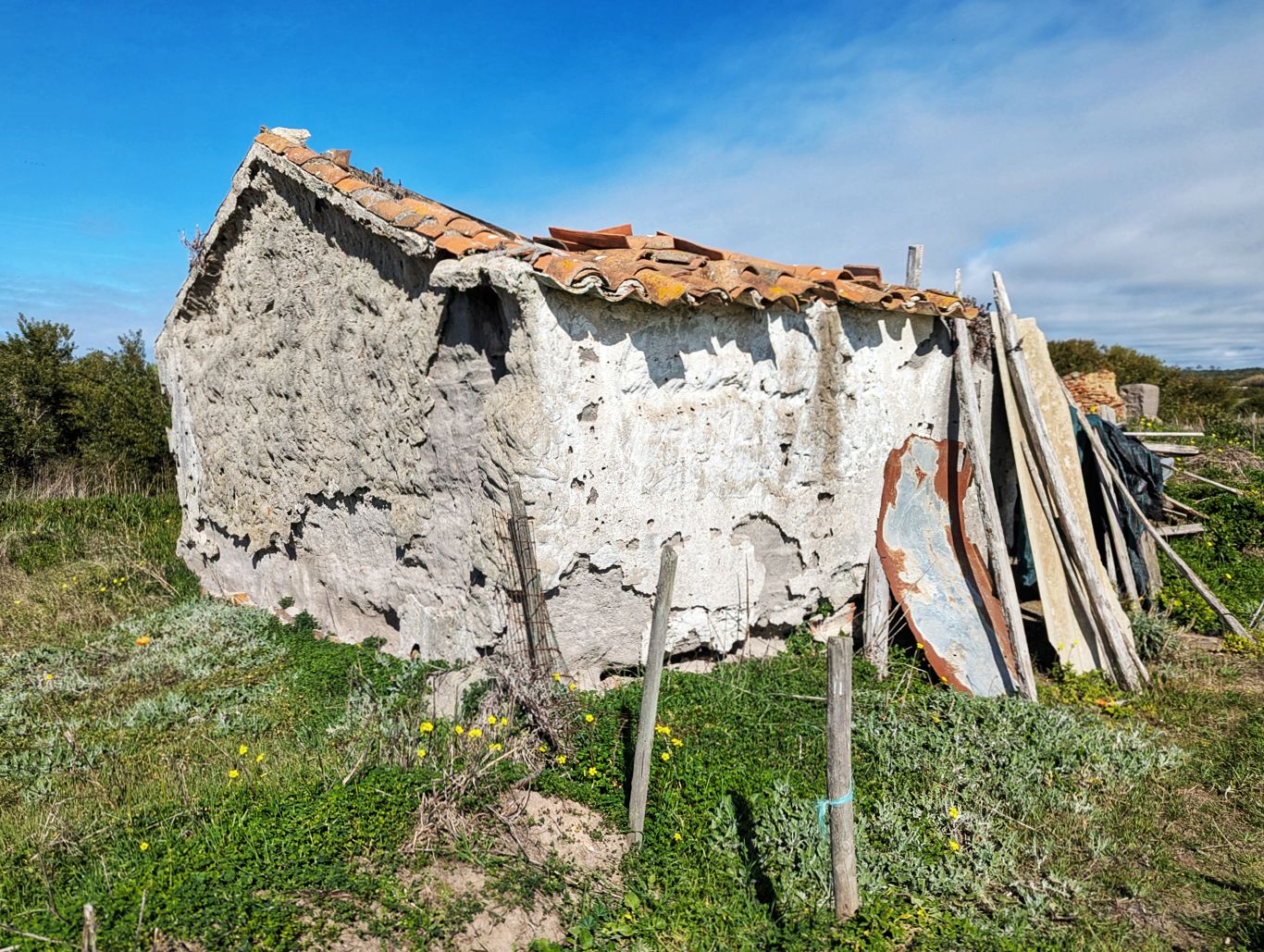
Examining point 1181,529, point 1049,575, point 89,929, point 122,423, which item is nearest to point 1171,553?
point 1049,575

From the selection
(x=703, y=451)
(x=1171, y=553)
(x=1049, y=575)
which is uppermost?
(x=703, y=451)

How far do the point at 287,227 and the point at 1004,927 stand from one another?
6.11 metres

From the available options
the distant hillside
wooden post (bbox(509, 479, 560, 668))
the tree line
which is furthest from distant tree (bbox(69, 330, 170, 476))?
the distant hillside

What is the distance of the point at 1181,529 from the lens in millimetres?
7984

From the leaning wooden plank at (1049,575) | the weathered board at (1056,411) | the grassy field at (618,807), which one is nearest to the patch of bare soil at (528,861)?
the grassy field at (618,807)

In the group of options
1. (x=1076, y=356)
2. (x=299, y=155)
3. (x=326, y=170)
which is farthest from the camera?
(x=1076, y=356)

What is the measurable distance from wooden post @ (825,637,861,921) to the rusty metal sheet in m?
2.48

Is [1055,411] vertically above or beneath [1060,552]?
above

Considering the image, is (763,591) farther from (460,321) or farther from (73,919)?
(73,919)

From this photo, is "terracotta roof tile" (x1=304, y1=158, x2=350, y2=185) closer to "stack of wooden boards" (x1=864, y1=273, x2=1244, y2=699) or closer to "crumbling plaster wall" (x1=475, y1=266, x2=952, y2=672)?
"crumbling plaster wall" (x1=475, y1=266, x2=952, y2=672)

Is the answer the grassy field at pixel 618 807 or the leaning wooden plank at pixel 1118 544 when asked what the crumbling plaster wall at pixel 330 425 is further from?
the leaning wooden plank at pixel 1118 544

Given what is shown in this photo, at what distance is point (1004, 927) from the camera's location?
10.6ft

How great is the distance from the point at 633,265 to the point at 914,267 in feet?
10.6

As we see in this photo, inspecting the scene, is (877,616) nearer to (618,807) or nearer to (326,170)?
(618,807)
